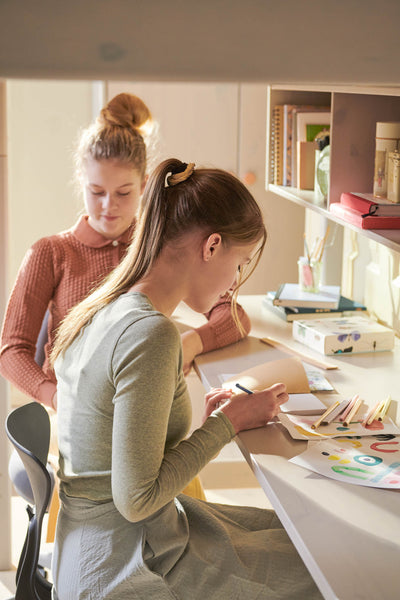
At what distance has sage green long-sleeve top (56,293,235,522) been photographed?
3.54ft

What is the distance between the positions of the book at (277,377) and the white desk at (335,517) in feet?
0.29

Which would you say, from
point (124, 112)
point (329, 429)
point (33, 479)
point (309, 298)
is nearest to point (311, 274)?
point (309, 298)

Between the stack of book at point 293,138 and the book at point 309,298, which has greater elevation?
the stack of book at point 293,138

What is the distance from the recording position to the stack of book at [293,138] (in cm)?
225

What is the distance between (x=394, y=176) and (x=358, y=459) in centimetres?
71

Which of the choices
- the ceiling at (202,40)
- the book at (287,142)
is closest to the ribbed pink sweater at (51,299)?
the book at (287,142)

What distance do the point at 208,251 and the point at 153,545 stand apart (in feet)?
1.72

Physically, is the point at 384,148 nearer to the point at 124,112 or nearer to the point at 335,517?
the point at 124,112

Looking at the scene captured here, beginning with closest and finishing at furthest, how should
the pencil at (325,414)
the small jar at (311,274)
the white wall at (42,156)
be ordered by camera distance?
→ 1. the pencil at (325,414)
2. the small jar at (311,274)
3. the white wall at (42,156)

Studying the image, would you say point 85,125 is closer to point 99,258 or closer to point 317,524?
point 99,258

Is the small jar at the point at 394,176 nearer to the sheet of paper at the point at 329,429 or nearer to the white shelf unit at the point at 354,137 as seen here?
the white shelf unit at the point at 354,137

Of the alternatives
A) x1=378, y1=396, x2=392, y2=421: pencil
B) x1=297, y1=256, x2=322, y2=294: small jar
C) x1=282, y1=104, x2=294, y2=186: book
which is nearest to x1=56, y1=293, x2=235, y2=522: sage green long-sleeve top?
x1=378, y1=396, x2=392, y2=421: pencil

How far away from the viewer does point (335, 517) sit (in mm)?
1062

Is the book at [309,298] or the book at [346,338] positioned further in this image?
the book at [309,298]
